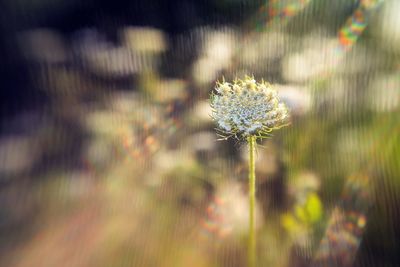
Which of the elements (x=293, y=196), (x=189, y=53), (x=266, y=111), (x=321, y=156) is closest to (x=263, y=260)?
(x=293, y=196)

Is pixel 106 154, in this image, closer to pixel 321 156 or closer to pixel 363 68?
pixel 321 156

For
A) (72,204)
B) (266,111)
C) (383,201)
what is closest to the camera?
(266,111)

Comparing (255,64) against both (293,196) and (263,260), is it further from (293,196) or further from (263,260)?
(263,260)

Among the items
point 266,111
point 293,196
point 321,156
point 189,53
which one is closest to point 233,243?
point 293,196

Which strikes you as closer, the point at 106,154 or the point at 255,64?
the point at 106,154

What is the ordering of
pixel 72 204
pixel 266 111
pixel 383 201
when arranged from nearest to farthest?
pixel 266 111 → pixel 72 204 → pixel 383 201

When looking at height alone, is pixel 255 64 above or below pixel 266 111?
above

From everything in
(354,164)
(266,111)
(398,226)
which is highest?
(266,111)
